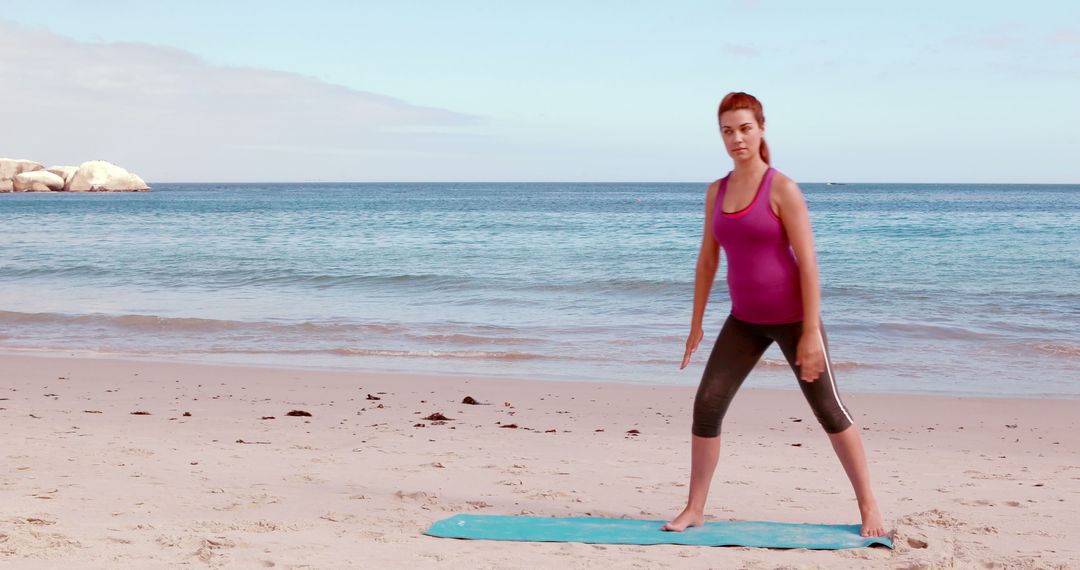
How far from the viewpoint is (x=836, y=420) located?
376 centimetres

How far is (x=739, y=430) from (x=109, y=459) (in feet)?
13.4

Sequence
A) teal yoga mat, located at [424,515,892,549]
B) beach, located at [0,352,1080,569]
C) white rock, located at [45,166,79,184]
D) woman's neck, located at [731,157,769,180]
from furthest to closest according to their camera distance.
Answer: white rock, located at [45,166,79,184] → teal yoga mat, located at [424,515,892,549] → beach, located at [0,352,1080,569] → woman's neck, located at [731,157,769,180]

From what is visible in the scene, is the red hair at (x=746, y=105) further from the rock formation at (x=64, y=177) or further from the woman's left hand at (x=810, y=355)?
the rock formation at (x=64, y=177)

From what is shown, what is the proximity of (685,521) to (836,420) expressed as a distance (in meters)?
0.78

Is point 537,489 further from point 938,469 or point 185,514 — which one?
point 938,469

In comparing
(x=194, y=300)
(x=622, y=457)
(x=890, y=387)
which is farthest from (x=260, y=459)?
(x=194, y=300)

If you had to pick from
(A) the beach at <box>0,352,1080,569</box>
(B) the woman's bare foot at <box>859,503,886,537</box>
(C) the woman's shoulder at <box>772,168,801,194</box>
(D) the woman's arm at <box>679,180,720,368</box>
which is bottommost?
(A) the beach at <box>0,352,1080,569</box>

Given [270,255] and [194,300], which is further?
[270,255]

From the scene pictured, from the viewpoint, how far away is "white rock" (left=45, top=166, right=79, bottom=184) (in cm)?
10618

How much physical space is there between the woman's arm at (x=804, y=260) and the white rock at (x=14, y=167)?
113m

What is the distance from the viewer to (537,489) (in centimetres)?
491

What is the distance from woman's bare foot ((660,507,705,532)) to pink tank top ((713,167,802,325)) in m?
0.94

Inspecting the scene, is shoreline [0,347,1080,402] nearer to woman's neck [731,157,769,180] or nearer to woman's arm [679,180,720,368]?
woman's arm [679,180,720,368]

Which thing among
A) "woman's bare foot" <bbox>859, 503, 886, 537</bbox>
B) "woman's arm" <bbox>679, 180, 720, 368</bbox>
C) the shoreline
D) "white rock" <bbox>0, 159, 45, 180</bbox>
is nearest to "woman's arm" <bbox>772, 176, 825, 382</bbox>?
"woman's arm" <bbox>679, 180, 720, 368</bbox>
